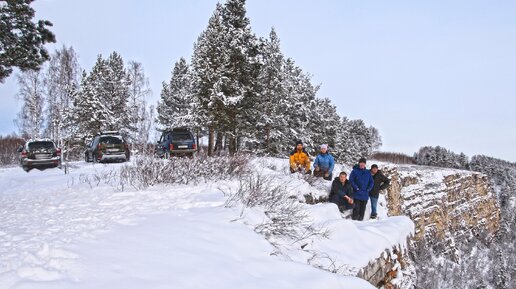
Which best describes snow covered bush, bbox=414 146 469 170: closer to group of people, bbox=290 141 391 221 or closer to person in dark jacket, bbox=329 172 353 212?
group of people, bbox=290 141 391 221

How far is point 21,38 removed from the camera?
29.7 ft

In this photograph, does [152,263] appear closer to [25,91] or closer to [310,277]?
[310,277]

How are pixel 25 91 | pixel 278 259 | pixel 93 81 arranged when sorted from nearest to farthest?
1. pixel 278 259
2. pixel 25 91
3. pixel 93 81

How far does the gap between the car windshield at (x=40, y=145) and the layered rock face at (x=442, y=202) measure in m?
17.8

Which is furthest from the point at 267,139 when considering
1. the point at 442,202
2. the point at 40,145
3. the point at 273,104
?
the point at 442,202

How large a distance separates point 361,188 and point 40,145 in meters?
15.1

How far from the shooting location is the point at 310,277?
13.1ft

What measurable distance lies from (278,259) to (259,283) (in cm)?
89

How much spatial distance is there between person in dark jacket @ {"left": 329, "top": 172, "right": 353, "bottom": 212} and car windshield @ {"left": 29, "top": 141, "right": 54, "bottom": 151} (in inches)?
554

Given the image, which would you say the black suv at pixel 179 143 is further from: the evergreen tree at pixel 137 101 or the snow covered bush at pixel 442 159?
the snow covered bush at pixel 442 159

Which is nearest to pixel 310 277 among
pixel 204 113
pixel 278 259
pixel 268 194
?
pixel 278 259

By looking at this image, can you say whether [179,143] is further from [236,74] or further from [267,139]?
[267,139]

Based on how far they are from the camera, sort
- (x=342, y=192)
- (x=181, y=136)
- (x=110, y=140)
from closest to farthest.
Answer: (x=342, y=192), (x=110, y=140), (x=181, y=136)

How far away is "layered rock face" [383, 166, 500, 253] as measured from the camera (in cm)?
2549
